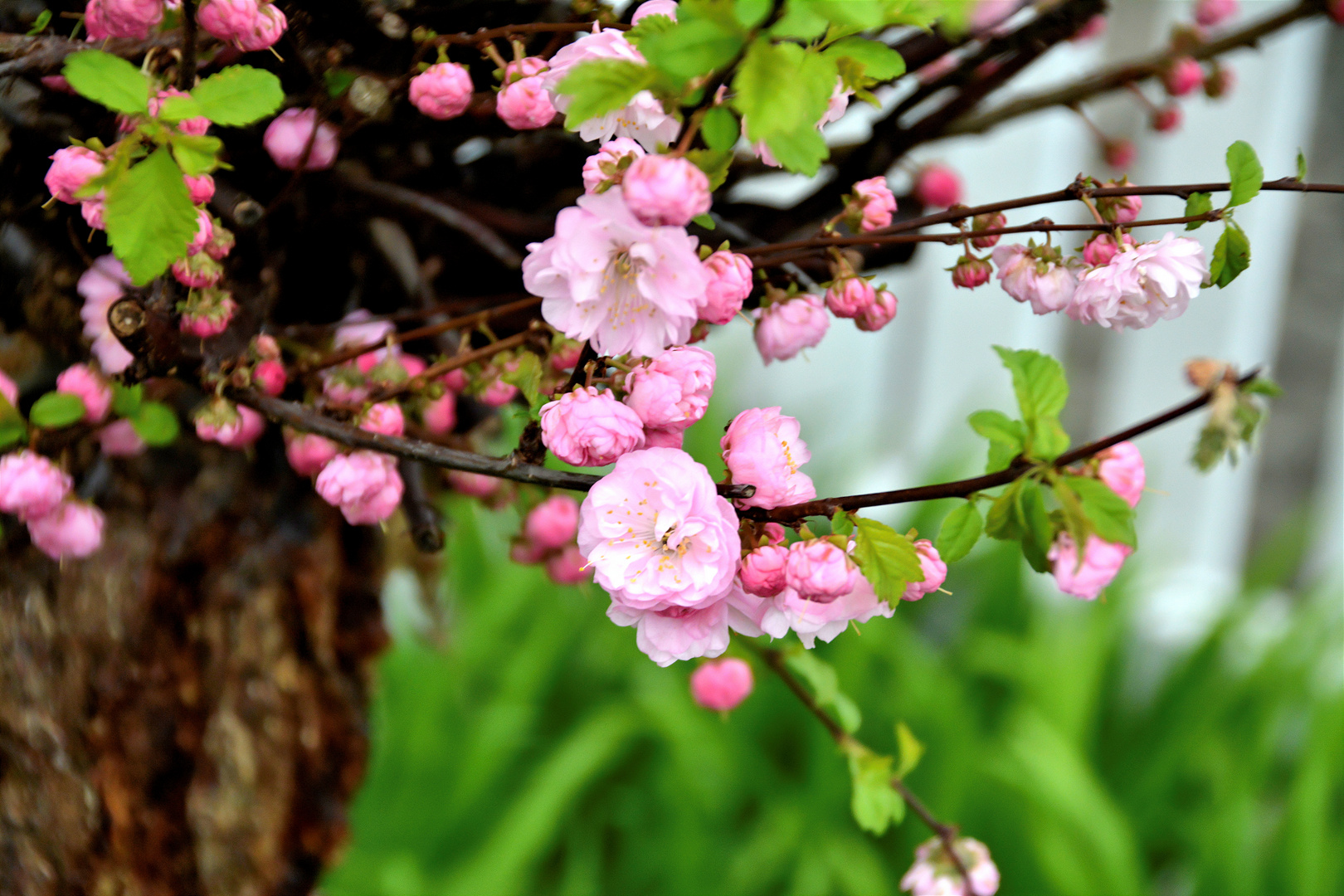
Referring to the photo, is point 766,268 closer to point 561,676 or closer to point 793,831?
point 793,831

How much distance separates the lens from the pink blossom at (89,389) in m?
0.42

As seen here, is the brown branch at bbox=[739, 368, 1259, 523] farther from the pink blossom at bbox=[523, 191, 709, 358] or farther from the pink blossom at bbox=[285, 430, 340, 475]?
the pink blossom at bbox=[285, 430, 340, 475]

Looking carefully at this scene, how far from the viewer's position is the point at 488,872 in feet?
3.82

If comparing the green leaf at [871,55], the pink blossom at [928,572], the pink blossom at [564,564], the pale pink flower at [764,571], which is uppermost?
the green leaf at [871,55]

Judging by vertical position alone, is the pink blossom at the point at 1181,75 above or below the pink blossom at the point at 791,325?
above

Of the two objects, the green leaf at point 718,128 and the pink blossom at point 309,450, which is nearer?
the green leaf at point 718,128

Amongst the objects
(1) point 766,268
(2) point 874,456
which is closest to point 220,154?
(1) point 766,268

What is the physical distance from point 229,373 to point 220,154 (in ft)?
0.32

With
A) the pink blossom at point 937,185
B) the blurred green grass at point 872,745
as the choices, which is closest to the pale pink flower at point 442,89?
the pink blossom at point 937,185

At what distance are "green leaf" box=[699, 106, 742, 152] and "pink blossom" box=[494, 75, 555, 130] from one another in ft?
0.39

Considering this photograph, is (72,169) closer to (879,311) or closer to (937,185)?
(879,311)

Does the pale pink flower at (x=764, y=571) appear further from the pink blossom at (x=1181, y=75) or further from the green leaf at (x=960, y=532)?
the pink blossom at (x=1181, y=75)

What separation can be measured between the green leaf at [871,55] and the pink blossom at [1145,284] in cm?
10

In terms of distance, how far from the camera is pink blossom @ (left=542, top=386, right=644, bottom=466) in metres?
0.29
